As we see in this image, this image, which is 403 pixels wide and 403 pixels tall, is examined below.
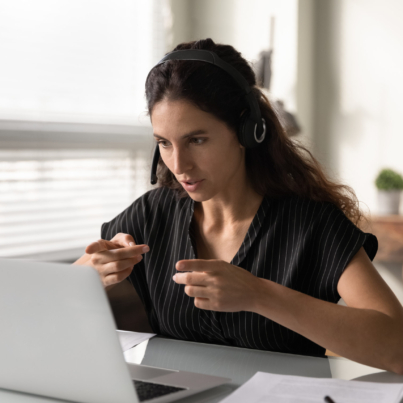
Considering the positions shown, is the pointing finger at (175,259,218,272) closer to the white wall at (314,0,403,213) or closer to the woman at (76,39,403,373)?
the woman at (76,39,403,373)

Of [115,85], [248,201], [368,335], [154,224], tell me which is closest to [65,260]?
[115,85]

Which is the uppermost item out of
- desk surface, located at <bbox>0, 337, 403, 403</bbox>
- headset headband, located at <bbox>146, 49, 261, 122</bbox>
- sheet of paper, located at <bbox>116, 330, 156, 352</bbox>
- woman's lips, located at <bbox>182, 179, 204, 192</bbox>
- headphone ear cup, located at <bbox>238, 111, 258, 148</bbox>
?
headset headband, located at <bbox>146, 49, 261, 122</bbox>

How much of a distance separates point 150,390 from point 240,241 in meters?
0.58

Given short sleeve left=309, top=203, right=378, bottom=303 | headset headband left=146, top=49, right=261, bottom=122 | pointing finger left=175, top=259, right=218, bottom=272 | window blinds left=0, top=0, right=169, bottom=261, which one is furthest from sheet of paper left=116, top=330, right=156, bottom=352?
window blinds left=0, top=0, right=169, bottom=261

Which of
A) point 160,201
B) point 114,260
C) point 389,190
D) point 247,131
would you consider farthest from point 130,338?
point 389,190

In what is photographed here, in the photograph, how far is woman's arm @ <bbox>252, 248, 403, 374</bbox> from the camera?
3.12 feet

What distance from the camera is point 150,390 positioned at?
79 cm

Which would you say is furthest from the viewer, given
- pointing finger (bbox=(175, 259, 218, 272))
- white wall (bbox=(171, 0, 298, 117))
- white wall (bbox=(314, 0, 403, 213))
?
white wall (bbox=(171, 0, 298, 117))

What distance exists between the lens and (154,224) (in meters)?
1.41

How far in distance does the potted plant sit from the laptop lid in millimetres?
2289

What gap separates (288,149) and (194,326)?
19.3 inches

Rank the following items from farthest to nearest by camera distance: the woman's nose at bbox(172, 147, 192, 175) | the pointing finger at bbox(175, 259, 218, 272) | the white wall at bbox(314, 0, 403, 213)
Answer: the white wall at bbox(314, 0, 403, 213) < the woman's nose at bbox(172, 147, 192, 175) < the pointing finger at bbox(175, 259, 218, 272)

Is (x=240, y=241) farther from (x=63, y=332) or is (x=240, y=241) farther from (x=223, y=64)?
(x=63, y=332)

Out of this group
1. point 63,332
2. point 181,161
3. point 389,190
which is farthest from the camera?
point 389,190
